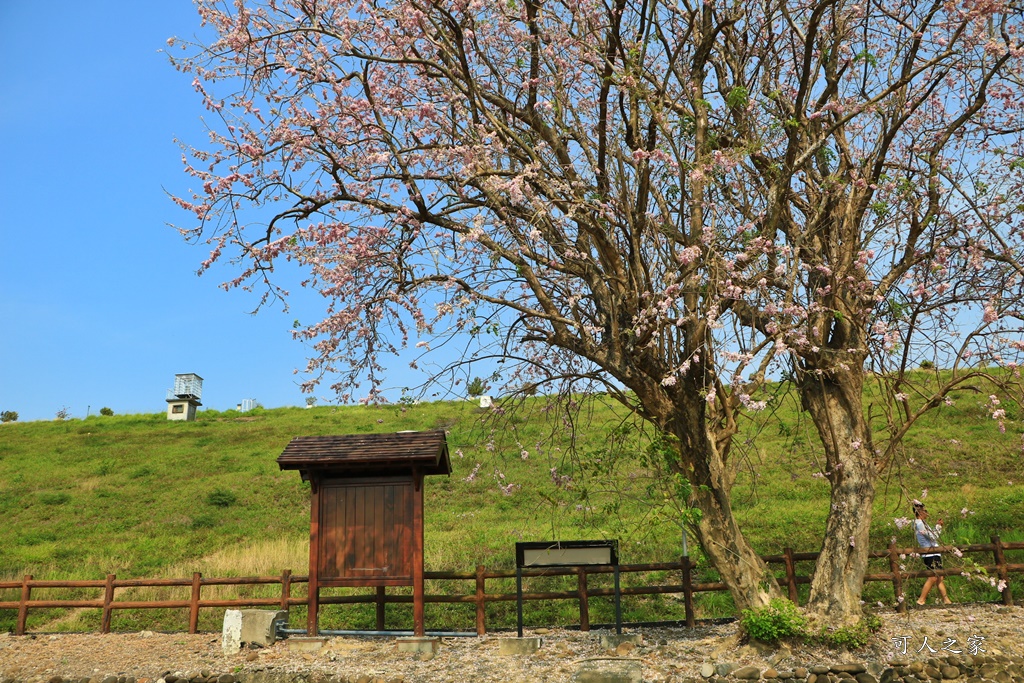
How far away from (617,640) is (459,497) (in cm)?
1499

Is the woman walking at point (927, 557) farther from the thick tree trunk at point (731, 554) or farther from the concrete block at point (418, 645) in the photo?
the concrete block at point (418, 645)

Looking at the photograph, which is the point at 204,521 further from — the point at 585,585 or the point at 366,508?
the point at 585,585

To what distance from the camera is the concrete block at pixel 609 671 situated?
10305 mm

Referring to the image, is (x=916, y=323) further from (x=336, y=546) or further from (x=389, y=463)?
(x=336, y=546)

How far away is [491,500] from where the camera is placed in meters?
25.8

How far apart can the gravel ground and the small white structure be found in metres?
30.7

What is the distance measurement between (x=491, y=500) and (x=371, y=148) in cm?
1606

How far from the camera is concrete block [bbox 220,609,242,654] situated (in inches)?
482

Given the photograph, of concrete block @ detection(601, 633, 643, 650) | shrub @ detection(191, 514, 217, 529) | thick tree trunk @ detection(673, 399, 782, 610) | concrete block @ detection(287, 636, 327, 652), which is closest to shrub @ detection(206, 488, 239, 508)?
shrub @ detection(191, 514, 217, 529)

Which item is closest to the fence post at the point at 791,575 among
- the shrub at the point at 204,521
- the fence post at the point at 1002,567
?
the fence post at the point at 1002,567

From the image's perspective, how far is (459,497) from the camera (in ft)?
87.5

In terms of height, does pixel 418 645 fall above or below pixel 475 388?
below

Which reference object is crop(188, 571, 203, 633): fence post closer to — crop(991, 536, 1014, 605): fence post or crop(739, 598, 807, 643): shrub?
crop(739, 598, 807, 643): shrub

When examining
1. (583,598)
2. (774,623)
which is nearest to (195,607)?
(583,598)
